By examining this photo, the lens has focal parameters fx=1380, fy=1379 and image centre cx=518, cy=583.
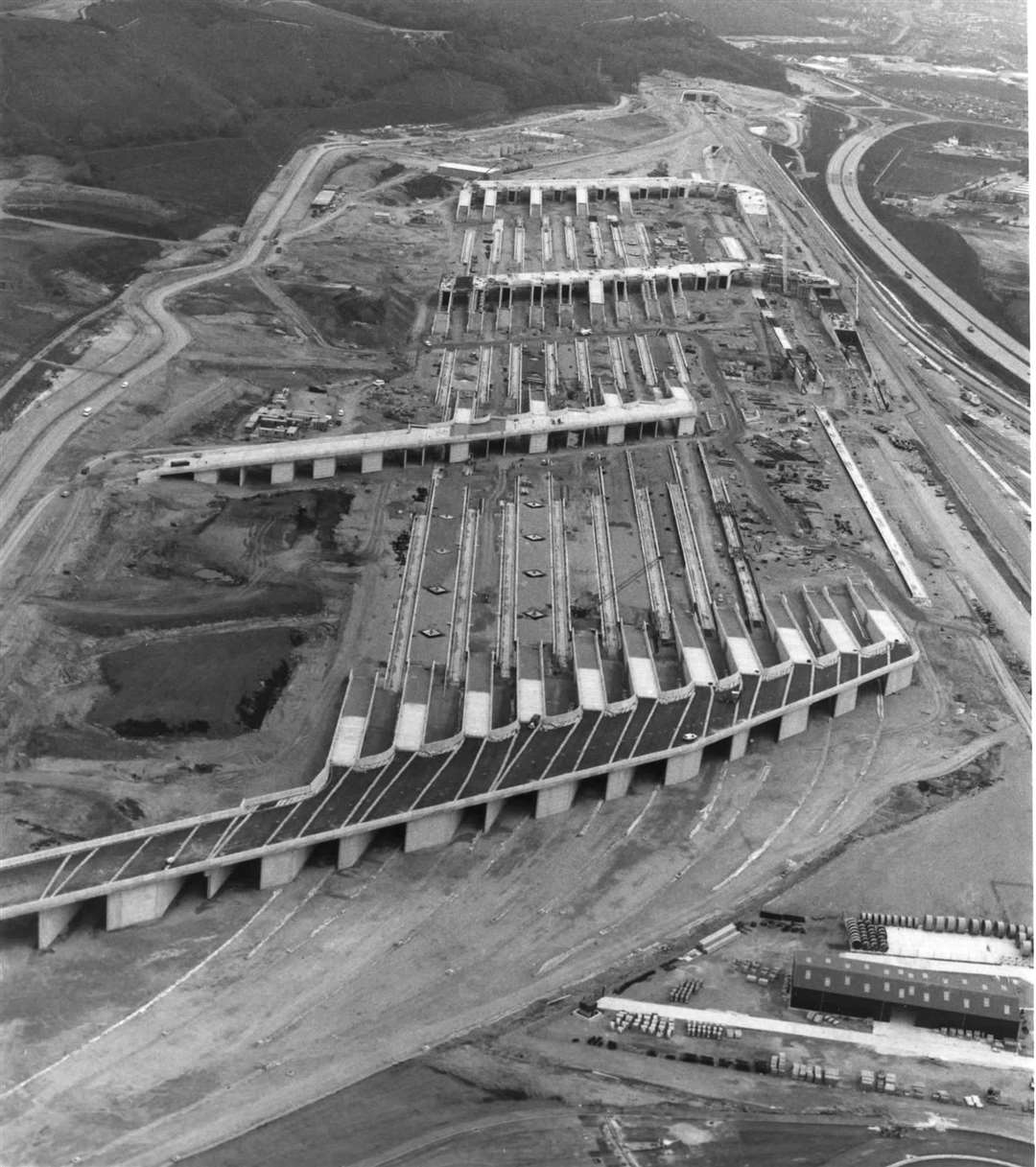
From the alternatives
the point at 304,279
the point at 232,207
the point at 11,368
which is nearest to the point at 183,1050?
the point at 11,368


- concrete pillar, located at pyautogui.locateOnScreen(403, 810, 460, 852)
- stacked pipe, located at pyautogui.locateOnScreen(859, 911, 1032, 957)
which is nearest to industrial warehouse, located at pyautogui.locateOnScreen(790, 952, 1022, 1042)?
stacked pipe, located at pyautogui.locateOnScreen(859, 911, 1032, 957)

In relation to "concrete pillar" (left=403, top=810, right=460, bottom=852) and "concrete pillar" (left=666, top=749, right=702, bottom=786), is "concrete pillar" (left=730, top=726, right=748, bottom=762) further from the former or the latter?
"concrete pillar" (left=403, top=810, right=460, bottom=852)

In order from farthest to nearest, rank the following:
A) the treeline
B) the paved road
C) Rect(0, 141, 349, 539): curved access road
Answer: the treeline
Rect(0, 141, 349, 539): curved access road
the paved road

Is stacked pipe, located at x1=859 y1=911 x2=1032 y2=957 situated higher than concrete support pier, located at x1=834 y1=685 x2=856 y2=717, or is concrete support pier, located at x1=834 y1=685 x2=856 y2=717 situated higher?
concrete support pier, located at x1=834 y1=685 x2=856 y2=717

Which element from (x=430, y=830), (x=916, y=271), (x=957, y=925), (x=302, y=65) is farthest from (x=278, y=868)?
(x=302, y=65)

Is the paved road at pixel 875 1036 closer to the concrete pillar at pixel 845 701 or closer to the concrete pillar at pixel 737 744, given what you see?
the concrete pillar at pixel 737 744

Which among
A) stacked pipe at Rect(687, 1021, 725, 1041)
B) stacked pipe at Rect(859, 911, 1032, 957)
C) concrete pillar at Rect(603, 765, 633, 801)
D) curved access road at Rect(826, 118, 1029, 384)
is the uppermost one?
curved access road at Rect(826, 118, 1029, 384)
